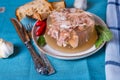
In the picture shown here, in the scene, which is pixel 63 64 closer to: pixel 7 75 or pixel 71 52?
pixel 71 52

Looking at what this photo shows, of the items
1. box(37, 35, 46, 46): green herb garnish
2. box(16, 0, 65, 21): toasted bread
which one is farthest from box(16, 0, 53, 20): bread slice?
box(37, 35, 46, 46): green herb garnish

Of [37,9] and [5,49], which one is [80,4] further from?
[5,49]

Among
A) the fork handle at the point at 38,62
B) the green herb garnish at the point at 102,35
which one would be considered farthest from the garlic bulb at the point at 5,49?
the green herb garnish at the point at 102,35

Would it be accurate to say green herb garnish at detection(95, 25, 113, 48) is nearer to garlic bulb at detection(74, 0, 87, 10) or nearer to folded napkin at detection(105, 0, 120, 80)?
folded napkin at detection(105, 0, 120, 80)

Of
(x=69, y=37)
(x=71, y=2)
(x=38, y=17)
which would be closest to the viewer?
(x=69, y=37)

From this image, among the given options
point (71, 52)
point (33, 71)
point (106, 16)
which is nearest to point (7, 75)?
point (33, 71)

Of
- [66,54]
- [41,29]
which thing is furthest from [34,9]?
[66,54]

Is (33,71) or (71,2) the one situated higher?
(71,2)

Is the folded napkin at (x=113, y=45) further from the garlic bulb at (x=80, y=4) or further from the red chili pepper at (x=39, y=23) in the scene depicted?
the red chili pepper at (x=39, y=23)
